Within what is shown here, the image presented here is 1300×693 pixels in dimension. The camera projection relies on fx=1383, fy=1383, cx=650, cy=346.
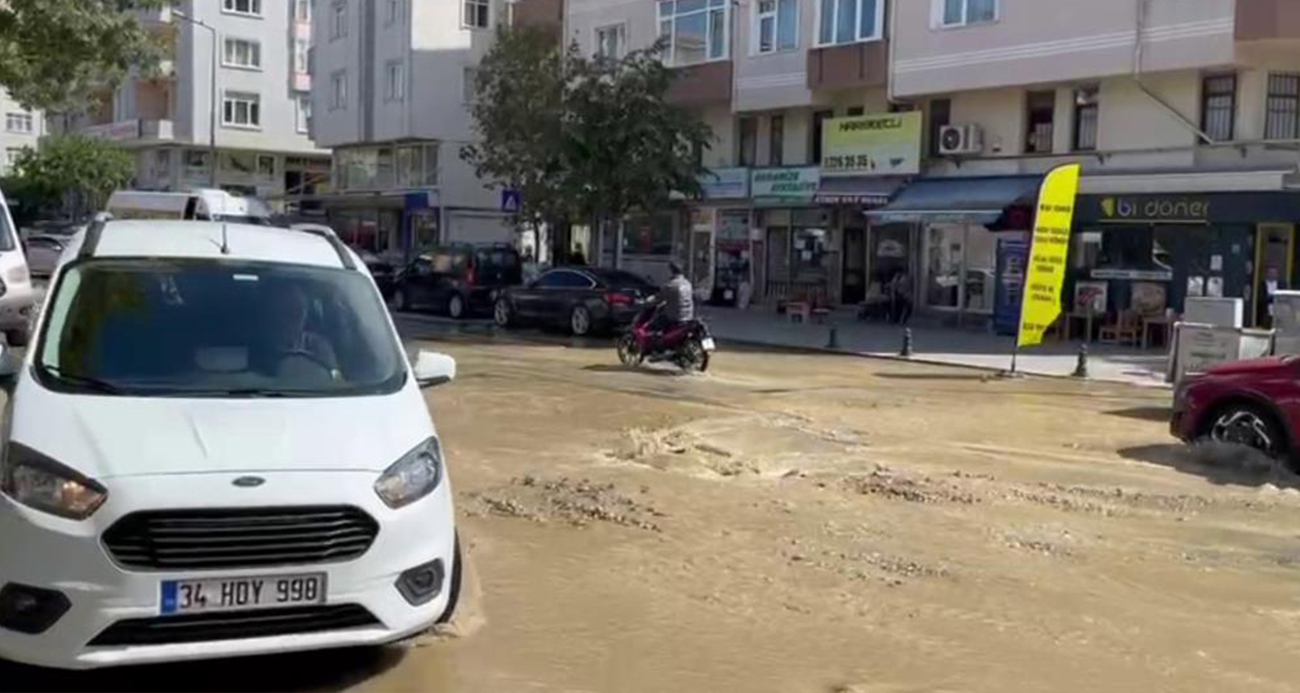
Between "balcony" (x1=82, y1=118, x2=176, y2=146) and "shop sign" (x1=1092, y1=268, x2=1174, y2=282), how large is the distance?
165ft

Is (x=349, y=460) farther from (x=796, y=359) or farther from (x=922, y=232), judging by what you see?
(x=922, y=232)

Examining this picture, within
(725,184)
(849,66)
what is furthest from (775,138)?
(849,66)

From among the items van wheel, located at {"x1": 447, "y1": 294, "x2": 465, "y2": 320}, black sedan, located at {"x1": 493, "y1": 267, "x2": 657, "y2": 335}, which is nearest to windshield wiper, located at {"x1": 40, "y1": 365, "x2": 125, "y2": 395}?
black sedan, located at {"x1": 493, "y1": 267, "x2": 657, "y2": 335}

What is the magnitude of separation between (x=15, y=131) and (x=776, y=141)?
6313 cm

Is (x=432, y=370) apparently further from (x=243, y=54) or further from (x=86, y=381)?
(x=243, y=54)

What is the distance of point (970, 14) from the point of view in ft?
101

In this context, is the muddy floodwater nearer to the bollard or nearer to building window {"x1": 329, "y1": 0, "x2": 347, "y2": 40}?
the bollard

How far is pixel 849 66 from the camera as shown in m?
33.2

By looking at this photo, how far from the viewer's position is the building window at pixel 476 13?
2010 inches

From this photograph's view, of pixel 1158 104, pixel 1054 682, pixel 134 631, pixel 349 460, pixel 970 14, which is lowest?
pixel 1054 682

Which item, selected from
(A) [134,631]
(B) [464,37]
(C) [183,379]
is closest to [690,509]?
(C) [183,379]

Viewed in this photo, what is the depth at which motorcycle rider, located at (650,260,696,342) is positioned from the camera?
19.7 meters

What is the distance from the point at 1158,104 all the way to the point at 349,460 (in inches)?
1005

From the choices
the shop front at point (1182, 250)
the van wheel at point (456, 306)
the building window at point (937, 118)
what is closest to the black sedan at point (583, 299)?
the van wheel at point (456, 306)
